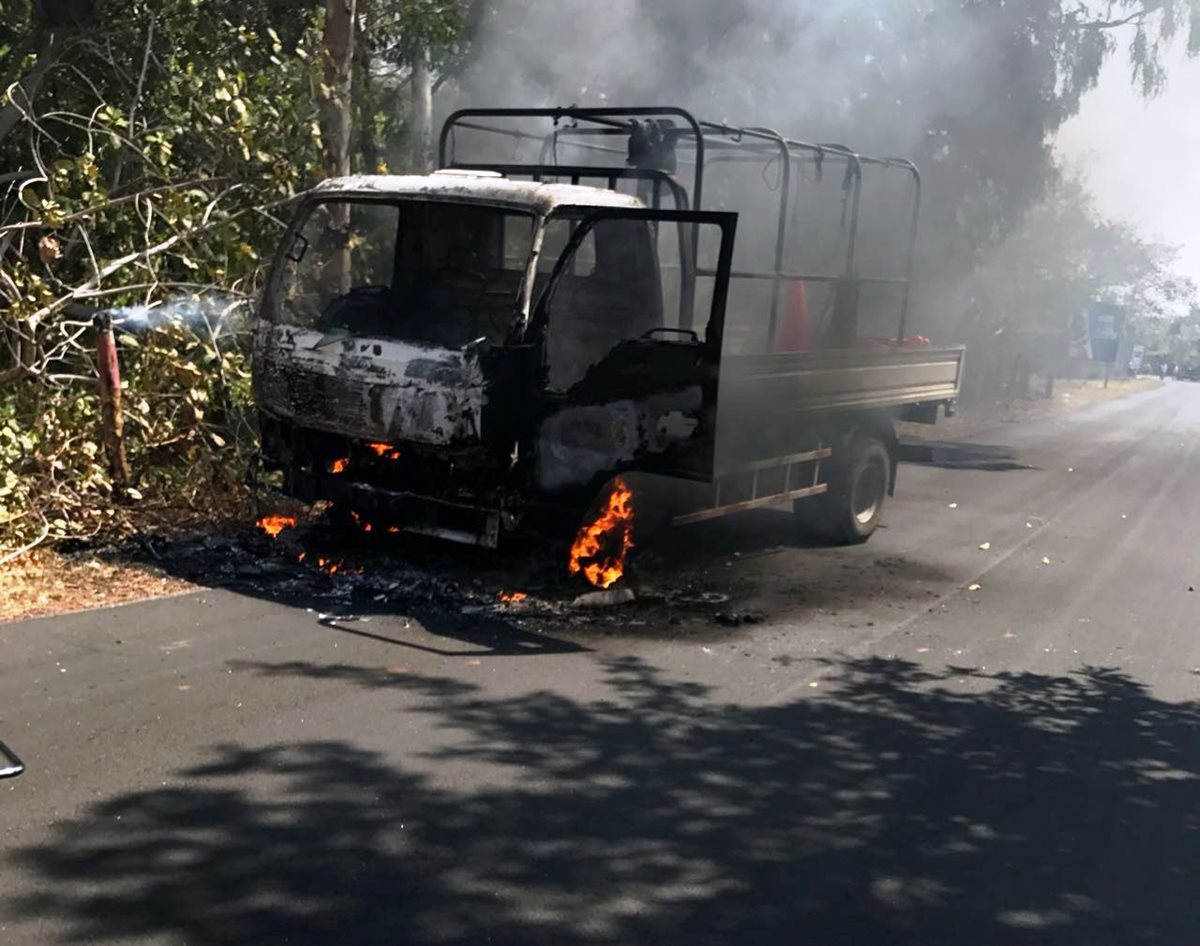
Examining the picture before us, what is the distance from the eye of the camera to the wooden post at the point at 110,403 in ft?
24.8

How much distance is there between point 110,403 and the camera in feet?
25.1

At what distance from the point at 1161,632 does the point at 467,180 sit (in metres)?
4.87

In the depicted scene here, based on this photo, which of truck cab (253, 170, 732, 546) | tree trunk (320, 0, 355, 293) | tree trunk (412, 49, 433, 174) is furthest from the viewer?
tree trunk (412, 49, 433, 174)

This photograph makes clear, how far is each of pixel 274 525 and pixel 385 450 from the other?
1374 mm

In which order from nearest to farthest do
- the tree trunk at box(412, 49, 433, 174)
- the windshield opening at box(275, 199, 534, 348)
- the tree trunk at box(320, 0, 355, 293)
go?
the windshield opening at box(275, 199, 534, 348)
the tree trunk at box(320, 0, 355, 293)
the tree trunk at box(412, 49, 433, 174)

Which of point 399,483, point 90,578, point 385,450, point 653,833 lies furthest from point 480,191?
point 653,833

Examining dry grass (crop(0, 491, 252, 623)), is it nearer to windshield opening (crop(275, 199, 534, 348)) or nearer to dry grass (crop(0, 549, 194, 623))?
dry grass (crop(0, 549, 194, 623))

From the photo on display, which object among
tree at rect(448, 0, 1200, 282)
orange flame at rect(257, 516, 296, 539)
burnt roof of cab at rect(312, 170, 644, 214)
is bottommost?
orange flame at rect(257, 516, 296, 539)

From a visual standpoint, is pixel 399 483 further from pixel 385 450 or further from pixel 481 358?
pixel 481 358

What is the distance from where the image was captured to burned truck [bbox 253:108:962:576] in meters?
6.54

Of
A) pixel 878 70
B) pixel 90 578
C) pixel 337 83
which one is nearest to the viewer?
pixel 90 578

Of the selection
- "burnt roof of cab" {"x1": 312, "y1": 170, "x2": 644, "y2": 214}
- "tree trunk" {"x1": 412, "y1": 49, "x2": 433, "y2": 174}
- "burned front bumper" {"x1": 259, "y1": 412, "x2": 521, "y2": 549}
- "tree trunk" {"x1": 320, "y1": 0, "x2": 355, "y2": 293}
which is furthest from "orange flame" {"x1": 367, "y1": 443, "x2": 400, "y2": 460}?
"tree trunk" {"x1": 412, "y1": 49, "x2": 433, "y2": 174}

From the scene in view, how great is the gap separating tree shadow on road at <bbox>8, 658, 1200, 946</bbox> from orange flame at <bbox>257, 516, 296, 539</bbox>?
2355 mm

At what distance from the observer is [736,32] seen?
1705 centimetres
